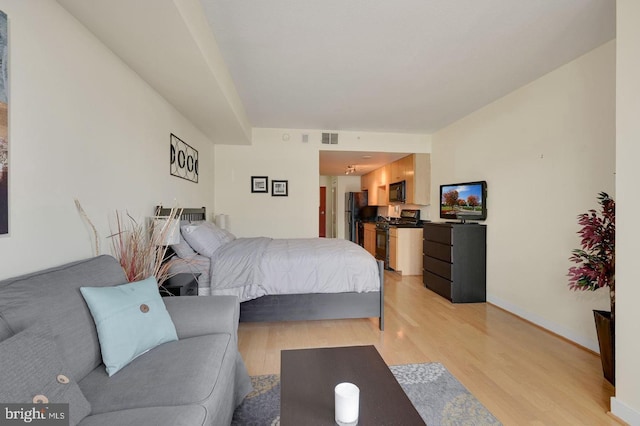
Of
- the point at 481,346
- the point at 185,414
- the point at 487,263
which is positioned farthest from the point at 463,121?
the point at 185,414

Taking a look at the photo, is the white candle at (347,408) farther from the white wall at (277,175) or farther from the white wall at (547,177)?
the white wall at (277,175)

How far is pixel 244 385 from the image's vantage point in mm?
1695

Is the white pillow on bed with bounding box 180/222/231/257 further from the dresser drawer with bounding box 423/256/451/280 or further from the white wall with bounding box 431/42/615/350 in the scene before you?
the white wall with bounding box 431/42/615/350

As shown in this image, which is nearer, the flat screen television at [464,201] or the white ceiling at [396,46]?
the white ceiling at [396,46]

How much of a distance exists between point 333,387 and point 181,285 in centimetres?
148

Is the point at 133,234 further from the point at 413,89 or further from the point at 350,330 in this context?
the point at 413,89

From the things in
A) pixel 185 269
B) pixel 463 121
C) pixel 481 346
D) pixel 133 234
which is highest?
pixel 463 121

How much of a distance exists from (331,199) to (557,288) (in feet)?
22.6

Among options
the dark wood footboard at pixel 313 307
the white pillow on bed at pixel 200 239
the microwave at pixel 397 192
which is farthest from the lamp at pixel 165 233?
the microwave at pixel 397 192

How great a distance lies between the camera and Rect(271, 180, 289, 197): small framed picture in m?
5.01

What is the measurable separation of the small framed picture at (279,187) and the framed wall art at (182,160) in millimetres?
1388

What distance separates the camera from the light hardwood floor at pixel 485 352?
175cm

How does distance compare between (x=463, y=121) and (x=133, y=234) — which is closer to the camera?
(x=133, y=234)
